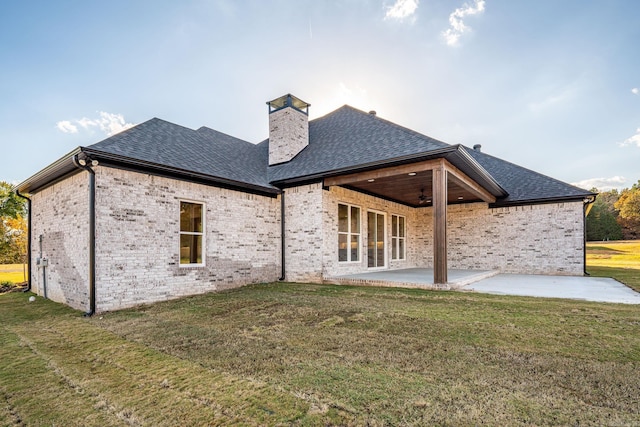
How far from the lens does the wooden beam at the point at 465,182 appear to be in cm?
814

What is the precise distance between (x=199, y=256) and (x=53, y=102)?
786 centimetres

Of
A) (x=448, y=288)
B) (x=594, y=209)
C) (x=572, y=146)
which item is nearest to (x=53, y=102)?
(x=448, y=288)

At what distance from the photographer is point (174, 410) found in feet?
7.68

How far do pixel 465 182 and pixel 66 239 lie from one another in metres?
10.4

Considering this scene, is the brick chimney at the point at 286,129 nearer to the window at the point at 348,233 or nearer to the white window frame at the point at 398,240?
the window at the point at 348,233

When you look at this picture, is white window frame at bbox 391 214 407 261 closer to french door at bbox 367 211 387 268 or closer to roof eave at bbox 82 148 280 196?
french door at bbox 367 211 387 268

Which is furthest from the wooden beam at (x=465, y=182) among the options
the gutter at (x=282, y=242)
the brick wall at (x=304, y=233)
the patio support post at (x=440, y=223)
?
the gutter at (x=282, y=242)

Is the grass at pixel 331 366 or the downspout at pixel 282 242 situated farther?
the downspout at pixel 282 242

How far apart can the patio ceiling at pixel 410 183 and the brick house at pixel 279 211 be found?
0.05 m

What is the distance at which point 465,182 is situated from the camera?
30.0 feet

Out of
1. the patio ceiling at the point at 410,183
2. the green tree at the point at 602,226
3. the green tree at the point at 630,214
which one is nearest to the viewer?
the patio ceiling at the point at 410,183

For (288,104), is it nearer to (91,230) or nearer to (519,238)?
(91,230)

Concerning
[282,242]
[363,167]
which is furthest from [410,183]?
[282,242]

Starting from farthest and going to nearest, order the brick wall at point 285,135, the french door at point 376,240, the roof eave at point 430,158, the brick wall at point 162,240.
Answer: the french door at point 376,240 → the brick wall at point 285,135 → the roof eave at point 430,158 → the brick wall at point 162,240
